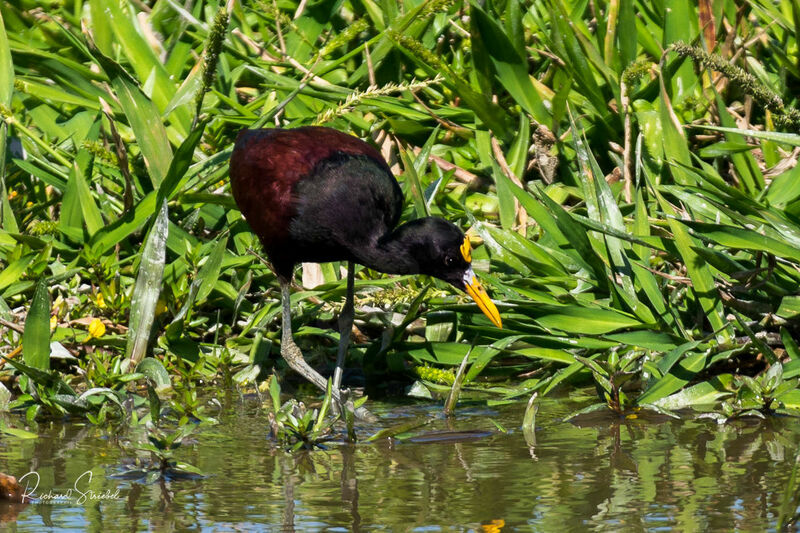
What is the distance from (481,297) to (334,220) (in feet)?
2.13

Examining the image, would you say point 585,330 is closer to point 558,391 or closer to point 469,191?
point 558,391

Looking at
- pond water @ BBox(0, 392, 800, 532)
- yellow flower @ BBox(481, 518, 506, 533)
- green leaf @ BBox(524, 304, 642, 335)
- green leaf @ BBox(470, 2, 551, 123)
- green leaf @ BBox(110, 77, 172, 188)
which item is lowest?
yellow flower @ BBox(481, 518, 506, 533)

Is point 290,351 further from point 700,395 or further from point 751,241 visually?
point 751,241

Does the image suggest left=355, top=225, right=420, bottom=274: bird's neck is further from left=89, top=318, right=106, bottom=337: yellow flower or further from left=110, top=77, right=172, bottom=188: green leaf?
left=110, top=77, right=172, bottom=188: green leaf

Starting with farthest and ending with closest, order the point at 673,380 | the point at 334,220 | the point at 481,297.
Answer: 1. the point at 334,220
2. the point at 481,297
3. the point at 673,380

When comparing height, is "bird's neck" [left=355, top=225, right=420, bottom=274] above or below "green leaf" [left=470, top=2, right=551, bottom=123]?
below

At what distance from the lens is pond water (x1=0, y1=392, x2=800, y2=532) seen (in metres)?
3.12

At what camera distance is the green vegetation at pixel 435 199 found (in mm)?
4445

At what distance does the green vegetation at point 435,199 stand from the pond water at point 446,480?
5.9 inches

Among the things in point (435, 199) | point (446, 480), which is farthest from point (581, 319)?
point (435, 199)

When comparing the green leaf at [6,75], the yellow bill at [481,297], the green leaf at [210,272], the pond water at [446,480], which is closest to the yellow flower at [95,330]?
the green leaf at [210,272]

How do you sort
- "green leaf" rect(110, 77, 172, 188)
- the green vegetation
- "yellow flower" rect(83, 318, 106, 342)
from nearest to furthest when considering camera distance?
the green vegetation → "yellow flower" rect(83, 318, 106, 342) → "green leaf" rect(110, 77, 172, 188)

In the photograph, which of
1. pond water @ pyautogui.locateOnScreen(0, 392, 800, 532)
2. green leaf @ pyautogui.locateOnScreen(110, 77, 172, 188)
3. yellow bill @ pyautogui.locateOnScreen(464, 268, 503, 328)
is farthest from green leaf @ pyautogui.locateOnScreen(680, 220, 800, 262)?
green leaf @ pyautogui.locateOnScreen(110, 77, 172, 188)

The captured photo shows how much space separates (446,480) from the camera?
3535mm
